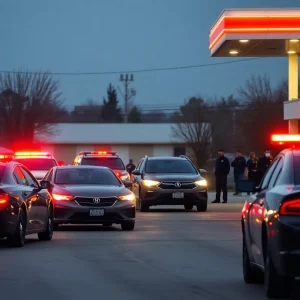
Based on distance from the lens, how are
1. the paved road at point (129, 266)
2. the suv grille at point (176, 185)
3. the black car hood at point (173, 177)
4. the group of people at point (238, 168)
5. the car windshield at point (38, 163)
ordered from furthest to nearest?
the group of people at point (238, 168) < the car windshield at point (38, 163) < the black car hood at point (173, 177) < the suv grille at point (176, 185) < the paved road at point (129, 266)

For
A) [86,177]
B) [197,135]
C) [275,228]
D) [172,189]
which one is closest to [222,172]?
[172,189]

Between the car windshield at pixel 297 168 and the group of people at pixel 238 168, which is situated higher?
the car windshield at pixel 297 168

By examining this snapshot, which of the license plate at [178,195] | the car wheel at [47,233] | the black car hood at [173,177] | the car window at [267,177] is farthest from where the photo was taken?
the black car hood at [173,177]

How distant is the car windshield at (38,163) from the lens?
33.2m

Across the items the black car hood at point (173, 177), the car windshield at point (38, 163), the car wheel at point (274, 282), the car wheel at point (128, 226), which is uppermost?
the car windshield at point (38, 163)

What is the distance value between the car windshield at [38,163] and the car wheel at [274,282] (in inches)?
904

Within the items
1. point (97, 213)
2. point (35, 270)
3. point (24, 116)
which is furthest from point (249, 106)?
point (35, 270)

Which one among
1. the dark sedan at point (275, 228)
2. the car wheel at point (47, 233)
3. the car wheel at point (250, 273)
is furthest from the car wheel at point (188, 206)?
the car wheel at point (250, 273)

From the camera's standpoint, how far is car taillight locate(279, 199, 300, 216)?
9.77 meters

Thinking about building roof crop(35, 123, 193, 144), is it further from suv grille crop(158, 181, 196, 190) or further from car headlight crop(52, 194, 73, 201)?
car headlight crop(52, 194, 73, 201)

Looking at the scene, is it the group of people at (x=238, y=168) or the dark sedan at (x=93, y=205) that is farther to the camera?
the group of people at (x=238, y=168)

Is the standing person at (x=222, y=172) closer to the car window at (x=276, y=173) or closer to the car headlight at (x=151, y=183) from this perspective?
the car headlight at (x=151, y=183)

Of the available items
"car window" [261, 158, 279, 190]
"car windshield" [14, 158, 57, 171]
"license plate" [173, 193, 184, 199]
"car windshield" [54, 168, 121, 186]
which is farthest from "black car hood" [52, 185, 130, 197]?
"car windshield" [14, 158, 57, 171]

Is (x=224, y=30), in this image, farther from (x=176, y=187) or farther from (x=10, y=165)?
(x=10, y=165)
